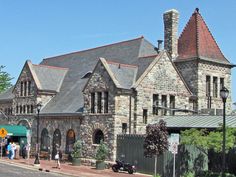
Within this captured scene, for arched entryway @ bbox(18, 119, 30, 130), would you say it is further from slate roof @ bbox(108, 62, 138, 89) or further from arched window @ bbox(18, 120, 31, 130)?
slate roof @ bbox(108, 62, 138, 89)

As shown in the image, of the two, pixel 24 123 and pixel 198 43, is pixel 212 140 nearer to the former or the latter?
pixel 198 43

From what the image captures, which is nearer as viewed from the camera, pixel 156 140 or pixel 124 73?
pixel 156 140

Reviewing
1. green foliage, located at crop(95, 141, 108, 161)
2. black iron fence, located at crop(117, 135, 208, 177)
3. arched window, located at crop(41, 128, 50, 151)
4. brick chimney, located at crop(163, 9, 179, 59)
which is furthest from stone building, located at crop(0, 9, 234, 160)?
green foliage, located at crop(95, 141, 108, 161)

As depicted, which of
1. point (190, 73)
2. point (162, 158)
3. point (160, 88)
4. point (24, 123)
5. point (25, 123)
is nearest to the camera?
point (162, 158)

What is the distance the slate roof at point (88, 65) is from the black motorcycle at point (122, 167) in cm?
735

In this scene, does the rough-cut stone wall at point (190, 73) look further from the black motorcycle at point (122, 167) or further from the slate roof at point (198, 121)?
the black motorcycle at point (122, 167)

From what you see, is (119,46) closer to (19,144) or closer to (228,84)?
(228,84)

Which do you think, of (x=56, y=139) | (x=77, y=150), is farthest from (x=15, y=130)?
(x=77, y=150)

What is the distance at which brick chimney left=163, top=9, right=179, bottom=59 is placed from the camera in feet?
147

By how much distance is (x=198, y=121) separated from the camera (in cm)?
3419

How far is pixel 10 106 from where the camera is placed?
5556cm

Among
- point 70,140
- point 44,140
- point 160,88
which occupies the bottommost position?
point 44,140

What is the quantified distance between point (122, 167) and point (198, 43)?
57.2 feet

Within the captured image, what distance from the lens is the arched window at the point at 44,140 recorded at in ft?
151
